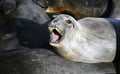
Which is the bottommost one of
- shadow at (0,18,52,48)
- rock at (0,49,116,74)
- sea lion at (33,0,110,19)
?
sea lion at (33,0,110,19)

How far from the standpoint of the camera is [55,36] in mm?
3918

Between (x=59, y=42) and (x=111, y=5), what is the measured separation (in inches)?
89.7

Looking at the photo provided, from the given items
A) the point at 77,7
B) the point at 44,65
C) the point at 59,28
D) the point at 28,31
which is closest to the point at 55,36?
the point at 59,28

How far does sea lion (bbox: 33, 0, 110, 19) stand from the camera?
593 centimetres

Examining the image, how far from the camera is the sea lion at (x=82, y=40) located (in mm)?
3932

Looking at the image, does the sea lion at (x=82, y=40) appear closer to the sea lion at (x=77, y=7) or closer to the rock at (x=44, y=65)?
the rock at (x=44, y=65)

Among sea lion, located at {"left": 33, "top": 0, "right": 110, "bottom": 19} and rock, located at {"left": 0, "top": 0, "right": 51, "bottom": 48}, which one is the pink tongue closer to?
rock, located at {"left": 0, "top": 0, "right": 51, "bottom": 48}

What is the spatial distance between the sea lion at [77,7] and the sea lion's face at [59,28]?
1.86m

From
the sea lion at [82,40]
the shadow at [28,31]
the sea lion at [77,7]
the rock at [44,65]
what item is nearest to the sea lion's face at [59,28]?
the sea lion at [82,40]

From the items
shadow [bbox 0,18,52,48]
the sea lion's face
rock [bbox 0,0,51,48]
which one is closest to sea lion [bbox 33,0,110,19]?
rock [bbox 0,0,51,48]

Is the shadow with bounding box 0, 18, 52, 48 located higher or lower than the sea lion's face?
lower

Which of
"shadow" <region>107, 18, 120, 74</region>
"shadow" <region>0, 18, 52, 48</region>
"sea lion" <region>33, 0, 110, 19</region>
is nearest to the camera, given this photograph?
"shadow" <region>107, 18, 120, 74</region>

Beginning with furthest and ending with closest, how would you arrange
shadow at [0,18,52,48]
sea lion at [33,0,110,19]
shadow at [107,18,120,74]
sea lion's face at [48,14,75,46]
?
1. sea lion at [33,0,110,19]
2. shadow at [0,18,52,48]
3. shadow at [107,18,120,74]
4. sea lion's face at [48,14,75,46]

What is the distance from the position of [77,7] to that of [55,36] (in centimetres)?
218
